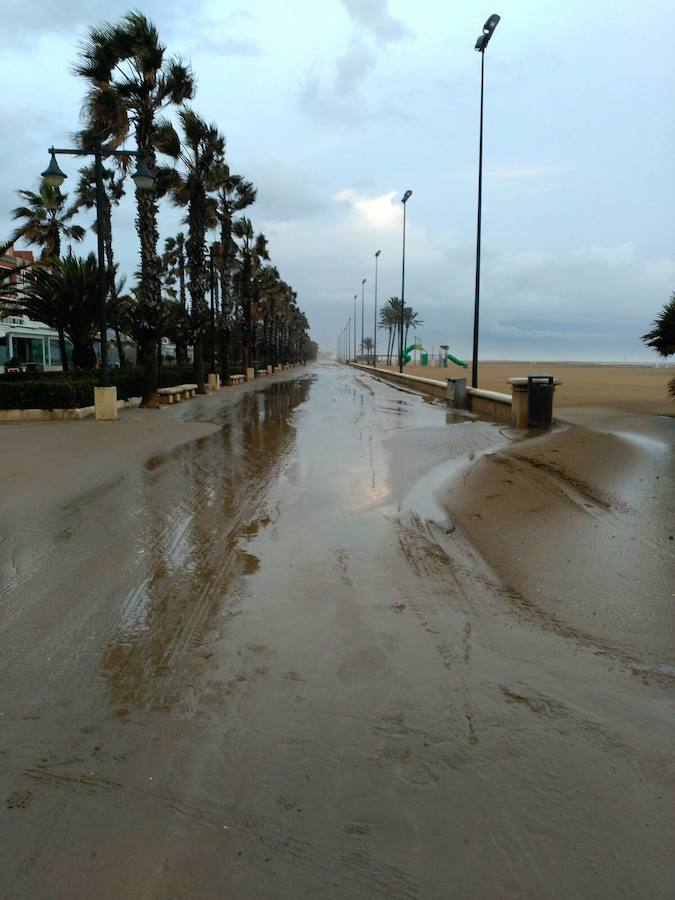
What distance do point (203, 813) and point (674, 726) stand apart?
7.37ft

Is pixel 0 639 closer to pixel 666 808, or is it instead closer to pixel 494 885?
pixel 494 885

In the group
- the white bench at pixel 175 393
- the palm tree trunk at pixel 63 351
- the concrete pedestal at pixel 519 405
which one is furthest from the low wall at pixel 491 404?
the palm tree trunk at pixel 63 351

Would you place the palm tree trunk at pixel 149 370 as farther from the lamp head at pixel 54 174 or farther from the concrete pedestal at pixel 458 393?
the concrete pedestal at pixel 458 393

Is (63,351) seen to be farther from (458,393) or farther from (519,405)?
(519,405)

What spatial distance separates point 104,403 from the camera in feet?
54.8

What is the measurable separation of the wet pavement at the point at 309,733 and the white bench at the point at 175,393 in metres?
17.4

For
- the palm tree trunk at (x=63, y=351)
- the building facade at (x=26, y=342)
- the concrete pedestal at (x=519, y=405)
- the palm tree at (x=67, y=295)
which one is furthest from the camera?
the building facade at (x=26, y=342)

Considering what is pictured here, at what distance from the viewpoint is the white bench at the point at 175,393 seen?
22922 millimetres

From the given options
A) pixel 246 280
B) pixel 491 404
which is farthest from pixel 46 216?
pixel 491 404

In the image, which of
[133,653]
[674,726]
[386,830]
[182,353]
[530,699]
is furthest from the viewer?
[182,353]

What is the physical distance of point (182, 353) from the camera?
44.7 meters

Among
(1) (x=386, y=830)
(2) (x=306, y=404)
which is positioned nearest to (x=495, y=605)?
(1) (x=386, y=830)

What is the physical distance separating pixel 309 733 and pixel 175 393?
870 inches

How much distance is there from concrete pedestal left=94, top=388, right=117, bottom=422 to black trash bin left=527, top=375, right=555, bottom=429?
1051 cm
